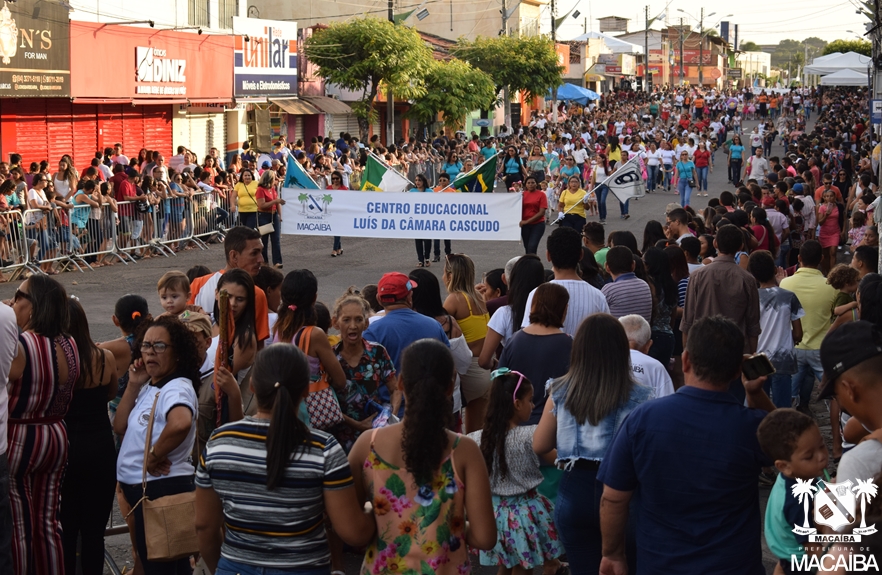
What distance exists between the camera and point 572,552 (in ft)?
15.3

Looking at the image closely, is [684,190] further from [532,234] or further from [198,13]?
[198,13]

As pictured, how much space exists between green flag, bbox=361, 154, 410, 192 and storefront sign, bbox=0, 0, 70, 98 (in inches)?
323

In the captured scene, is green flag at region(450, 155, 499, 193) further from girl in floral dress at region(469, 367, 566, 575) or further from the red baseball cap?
girl in floral dress at region(469, 367, 566, 575)

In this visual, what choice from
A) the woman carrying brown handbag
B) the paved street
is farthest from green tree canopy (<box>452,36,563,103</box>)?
the woman carrying brown handbag

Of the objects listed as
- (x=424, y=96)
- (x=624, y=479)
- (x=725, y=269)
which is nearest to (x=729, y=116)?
(x=424, y=96)

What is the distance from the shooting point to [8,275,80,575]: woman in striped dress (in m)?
4.78

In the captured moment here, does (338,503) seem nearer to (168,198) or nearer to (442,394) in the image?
(442,394)

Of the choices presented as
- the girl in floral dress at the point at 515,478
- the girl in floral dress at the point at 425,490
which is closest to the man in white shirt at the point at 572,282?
the girl in floral dress at the point at 515,478

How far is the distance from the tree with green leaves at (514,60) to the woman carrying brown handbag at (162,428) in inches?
1744

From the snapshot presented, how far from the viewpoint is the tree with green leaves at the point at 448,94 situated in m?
38.5

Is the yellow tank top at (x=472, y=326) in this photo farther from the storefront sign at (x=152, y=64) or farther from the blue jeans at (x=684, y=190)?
the blue jeans at (x=684, y=190)

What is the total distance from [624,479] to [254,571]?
1377 millimetres

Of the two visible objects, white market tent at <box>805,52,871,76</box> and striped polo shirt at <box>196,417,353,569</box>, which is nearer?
striped polo shirt at <box>196,417,353,569</box>

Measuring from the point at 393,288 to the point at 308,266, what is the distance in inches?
447
